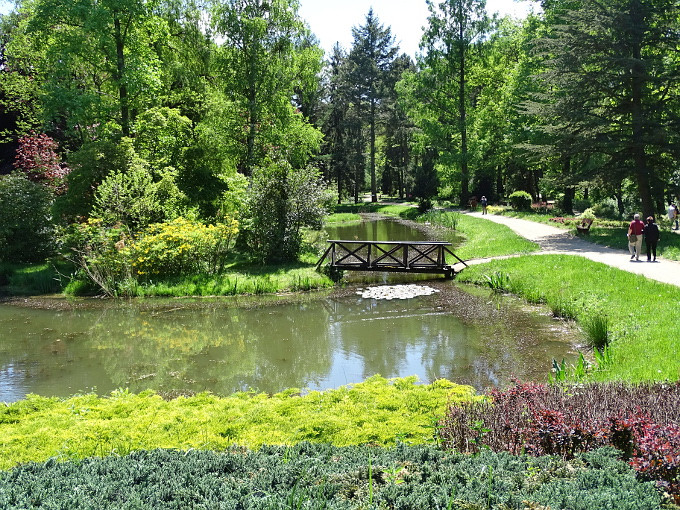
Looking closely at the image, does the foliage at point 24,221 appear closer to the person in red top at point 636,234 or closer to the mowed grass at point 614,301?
the mowed grass at point 614,301

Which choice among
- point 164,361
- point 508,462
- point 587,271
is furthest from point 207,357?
point 587,271

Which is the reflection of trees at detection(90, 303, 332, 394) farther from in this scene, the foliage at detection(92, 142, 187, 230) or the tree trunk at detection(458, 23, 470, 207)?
the tree trunk at detection(458, 23, 470, 207)

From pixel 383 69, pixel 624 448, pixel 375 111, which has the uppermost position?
pixel 383 69

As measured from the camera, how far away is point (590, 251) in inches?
755

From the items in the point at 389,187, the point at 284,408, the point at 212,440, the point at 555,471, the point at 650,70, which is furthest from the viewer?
the point at 389,187

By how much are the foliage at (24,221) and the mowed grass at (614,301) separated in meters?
16.6

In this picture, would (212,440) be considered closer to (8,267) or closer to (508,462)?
(508,462)

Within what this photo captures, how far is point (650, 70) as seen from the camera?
854 inches

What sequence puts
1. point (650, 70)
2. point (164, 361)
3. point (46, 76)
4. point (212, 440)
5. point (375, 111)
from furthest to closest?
point (375, 111)
point (46, 76)
point (650, 70)
point (164, 361)
point (212, 440)

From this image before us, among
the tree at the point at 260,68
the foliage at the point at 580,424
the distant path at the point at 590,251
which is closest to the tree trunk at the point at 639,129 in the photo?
the distant path at the point at 590,251

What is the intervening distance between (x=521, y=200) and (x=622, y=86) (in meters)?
15.8

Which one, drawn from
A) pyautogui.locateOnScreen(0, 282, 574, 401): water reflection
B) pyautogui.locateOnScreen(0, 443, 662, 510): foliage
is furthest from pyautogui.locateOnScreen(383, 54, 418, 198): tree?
pyautogui.locateOnScreen(0, 443, 662, 510): foliage

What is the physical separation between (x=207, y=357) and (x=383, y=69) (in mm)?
49519

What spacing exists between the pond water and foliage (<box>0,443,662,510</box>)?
4988mm
